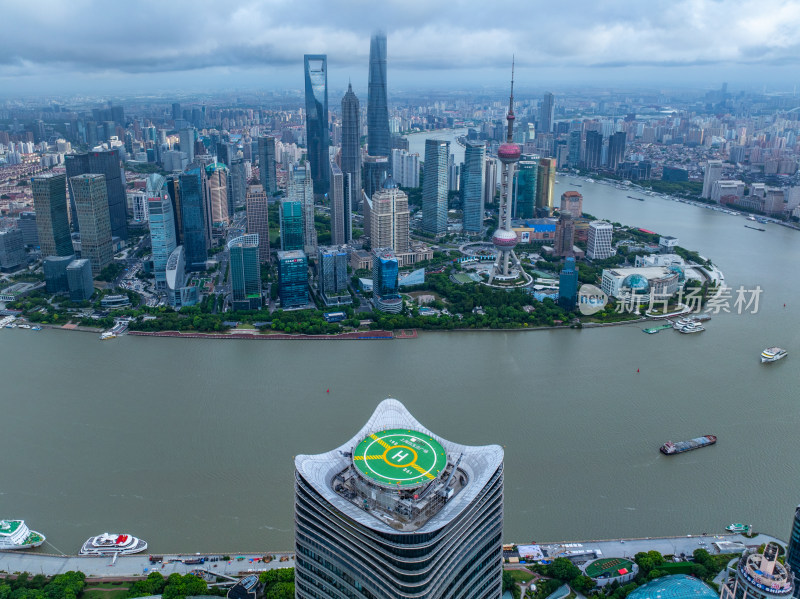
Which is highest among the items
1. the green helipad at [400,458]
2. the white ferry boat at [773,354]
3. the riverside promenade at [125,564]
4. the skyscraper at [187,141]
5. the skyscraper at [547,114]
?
the skyscraper at [547,114]

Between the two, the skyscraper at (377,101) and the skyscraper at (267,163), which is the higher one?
the skyscraper at (377,101)

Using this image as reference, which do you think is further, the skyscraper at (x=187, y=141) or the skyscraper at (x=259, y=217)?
the skyscraper at (x=187, y=141)

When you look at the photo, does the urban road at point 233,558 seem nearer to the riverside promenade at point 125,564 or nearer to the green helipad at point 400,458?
the riverside promenade at point 125,564

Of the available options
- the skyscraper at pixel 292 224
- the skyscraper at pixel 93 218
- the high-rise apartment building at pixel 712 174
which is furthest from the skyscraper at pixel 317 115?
the high-rise apartment building at pixel 712 174

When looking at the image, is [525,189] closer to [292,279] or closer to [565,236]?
[565,236]

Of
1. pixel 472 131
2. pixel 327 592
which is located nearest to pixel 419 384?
pixel 327 592

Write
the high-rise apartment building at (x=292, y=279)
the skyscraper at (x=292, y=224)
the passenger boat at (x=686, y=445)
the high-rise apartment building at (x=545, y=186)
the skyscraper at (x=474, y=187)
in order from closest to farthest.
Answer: the passenger boat at (x=686, y=445) < the high-rise apartment building at (x=292, y=279) < the skyscraper at (x=292, y=224) < the skyscraper at (x=474, y=187) < the high-rise apartment building at (x=545, y=186)

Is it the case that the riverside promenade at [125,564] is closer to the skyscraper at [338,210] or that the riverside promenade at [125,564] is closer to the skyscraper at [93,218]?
the skyscraper at [93,218]

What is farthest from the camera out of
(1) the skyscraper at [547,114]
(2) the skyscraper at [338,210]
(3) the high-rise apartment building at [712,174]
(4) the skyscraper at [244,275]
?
(1) the skyscraper at [547,114]
